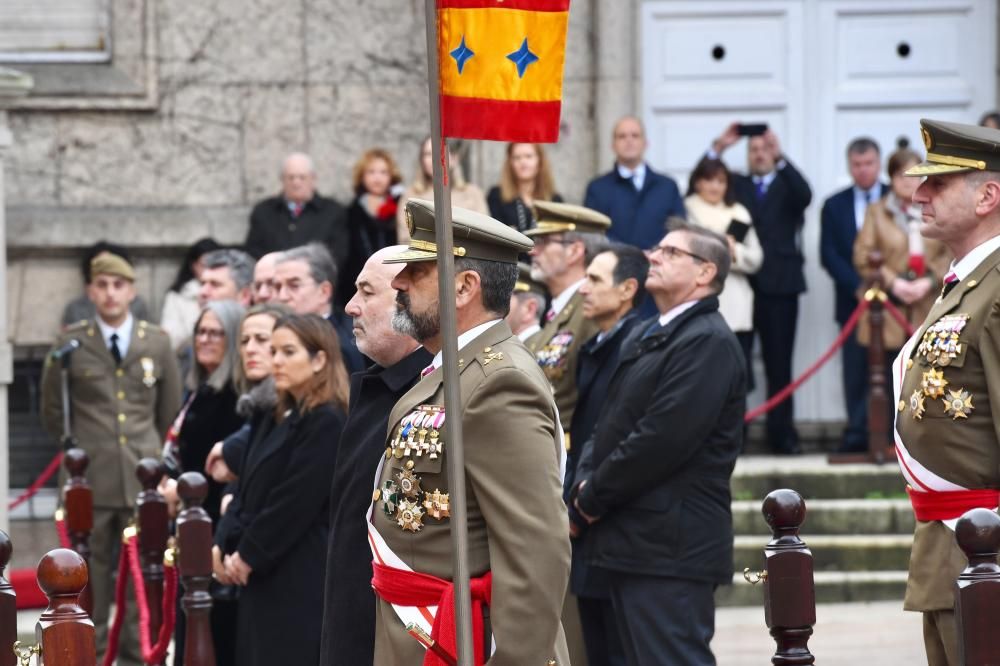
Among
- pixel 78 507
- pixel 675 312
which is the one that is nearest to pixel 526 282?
pixel 675 312

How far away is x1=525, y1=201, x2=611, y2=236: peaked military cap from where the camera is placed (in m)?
8.93

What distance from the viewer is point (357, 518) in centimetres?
550

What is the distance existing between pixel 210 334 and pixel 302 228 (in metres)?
4.06

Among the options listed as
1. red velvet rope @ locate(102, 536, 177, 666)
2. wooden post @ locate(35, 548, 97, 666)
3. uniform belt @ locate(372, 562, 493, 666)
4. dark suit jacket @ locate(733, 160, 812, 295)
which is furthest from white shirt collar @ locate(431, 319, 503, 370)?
dark suit jacket @ locate(733, 160, 812, 295)

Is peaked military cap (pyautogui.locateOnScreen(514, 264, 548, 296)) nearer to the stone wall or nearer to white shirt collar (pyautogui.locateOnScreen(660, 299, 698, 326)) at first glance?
white shirt collar (pyautogui.locateOnScreen(660, 299, 698, 326))

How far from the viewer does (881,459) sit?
38.8 ft

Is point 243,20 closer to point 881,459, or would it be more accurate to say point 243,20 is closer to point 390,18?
point 390,18

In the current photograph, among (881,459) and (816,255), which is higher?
(816,255)

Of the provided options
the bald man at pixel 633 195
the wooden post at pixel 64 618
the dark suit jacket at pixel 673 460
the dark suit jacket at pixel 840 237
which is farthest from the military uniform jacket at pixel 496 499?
the dark suit jacket at pixel 840 237

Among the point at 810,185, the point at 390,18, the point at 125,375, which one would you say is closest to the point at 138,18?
the point at 390,18

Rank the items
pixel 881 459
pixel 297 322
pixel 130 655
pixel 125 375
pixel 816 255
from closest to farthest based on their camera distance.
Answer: pixel 297 322
pixel 130 655
pixel 125 375
pixel 881 459
pixel 816 255

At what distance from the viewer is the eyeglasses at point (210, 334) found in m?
8.41

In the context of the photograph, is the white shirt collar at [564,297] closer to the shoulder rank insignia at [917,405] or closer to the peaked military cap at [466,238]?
the shoulder rank insignia at [917,405]

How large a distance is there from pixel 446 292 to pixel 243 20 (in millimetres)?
9364
